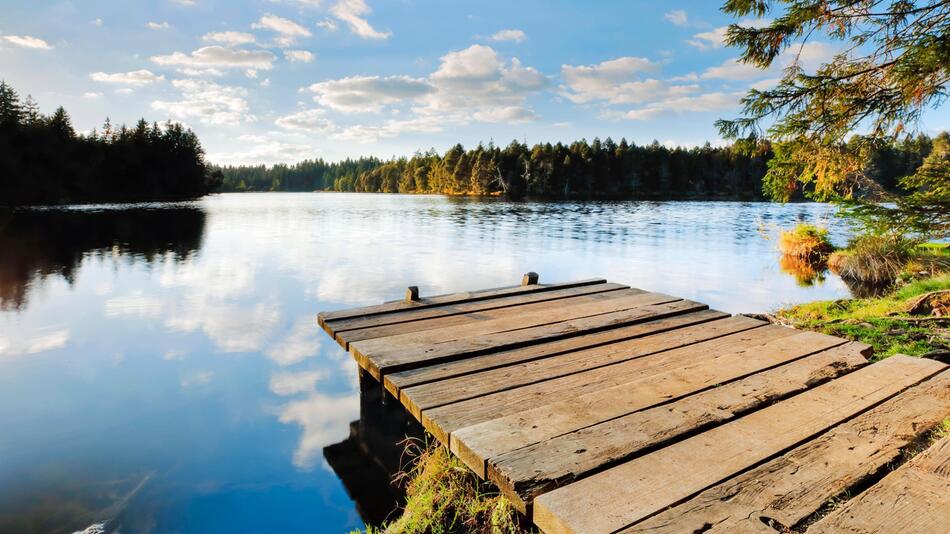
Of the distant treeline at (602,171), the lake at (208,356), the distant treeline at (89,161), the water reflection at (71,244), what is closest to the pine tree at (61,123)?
the distant treeline at (89,161)

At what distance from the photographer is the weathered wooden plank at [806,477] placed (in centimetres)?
173

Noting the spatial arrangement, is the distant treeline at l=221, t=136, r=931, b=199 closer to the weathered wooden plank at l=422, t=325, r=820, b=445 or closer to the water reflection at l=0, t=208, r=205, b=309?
the water reflection at l=0, t=208, r=205, b=309

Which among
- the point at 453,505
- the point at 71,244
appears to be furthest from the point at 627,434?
the point at 71,244

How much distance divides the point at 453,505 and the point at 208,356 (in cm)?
567

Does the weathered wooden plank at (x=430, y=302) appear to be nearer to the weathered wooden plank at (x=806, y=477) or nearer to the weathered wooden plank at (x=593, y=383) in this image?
the weathered wooden plank at (x=593, y=383)

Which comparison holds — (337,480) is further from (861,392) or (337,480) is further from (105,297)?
(105,297)

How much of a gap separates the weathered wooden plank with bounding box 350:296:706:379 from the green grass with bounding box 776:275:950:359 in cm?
225

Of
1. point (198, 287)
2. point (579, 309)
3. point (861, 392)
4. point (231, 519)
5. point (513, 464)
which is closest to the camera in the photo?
point (513, 464)

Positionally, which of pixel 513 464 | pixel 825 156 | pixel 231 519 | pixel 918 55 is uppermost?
pixel 918 55

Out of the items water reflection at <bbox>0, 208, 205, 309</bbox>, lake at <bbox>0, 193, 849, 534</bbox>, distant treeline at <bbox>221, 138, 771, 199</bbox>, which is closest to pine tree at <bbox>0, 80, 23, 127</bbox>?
water reflection at <bbox>0, 208, 205, 309</bbox>

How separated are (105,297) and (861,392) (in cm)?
1308

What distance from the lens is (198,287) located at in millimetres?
12023

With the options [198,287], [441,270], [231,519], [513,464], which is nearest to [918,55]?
[513,464]

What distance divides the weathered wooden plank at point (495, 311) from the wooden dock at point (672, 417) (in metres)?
0.04
